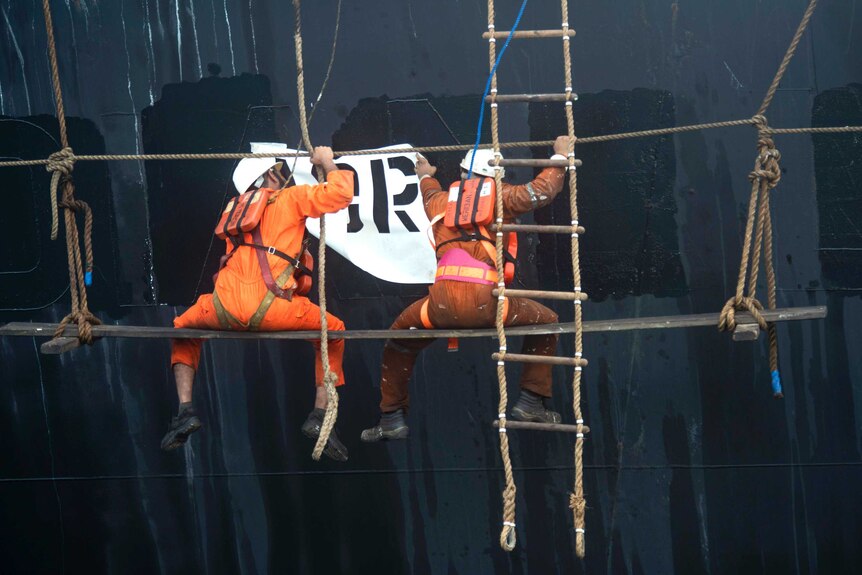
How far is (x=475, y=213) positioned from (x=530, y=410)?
3.29 ft

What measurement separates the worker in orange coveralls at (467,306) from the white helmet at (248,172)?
0.91 m

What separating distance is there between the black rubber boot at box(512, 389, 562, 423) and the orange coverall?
921mm

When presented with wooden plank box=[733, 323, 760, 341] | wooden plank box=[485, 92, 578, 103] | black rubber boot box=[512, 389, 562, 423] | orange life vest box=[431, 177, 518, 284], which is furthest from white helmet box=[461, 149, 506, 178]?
wooden plank box=[733, 323, 760, 341]

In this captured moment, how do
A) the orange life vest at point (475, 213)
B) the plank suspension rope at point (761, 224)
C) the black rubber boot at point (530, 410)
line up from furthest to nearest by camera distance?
the black rubber boot at point (530, 410), the orange life vest at point (475, 213), the plank suspension rope at point (761, 224)

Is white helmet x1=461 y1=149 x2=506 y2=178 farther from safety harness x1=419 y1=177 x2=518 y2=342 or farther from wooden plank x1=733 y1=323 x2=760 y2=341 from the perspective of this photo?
wooden plank x1=733 y1=323 x2=760 y2=341

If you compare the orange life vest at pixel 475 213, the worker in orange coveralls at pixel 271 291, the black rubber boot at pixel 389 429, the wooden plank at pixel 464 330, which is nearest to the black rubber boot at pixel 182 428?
the worker in orange coveralls at pixel 271 291

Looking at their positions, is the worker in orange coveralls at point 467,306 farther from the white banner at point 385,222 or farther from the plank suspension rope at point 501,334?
the white banner at point 385,222

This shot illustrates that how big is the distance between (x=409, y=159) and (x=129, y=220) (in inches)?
63.6

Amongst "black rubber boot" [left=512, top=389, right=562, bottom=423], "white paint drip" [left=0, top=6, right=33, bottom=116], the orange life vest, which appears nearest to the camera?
the orange life vest

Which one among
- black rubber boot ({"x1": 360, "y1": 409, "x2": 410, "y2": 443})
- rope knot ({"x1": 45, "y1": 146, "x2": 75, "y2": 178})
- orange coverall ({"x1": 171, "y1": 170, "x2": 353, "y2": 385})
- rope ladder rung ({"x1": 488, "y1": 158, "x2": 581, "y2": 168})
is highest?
rope knot ({"x1": 45, "y1": 146, "x2": 75, "y2": 178})

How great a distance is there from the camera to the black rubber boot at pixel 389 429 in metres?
4.80

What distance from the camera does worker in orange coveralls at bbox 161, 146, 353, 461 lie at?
14.9 feet

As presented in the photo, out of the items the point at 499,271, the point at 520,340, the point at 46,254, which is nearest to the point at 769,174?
the point at 499,271

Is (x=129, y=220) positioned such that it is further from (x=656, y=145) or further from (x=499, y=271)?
(x=656, y=145)
